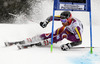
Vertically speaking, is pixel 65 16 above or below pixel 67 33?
above

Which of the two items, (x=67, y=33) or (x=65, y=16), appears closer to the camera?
(x=65, y=16)

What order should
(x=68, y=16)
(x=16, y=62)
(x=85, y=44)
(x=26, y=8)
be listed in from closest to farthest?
1. (x=16, y=62)
2. (x=68, y=16)
3. (x=85, y=44)
4. (x=26, y=8)

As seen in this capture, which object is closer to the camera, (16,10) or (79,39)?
(79,39)

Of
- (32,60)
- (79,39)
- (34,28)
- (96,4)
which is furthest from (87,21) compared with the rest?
(32,60)

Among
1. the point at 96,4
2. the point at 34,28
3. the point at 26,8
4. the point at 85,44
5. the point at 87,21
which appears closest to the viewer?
the point at 85,44

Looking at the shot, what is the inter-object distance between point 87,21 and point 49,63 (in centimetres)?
738

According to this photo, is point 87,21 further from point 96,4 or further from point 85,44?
point 85,44

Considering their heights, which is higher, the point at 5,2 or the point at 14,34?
the point at 5,2

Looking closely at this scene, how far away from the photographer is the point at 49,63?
2760 millimetres

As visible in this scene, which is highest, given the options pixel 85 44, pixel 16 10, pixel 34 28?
pixel 16 10

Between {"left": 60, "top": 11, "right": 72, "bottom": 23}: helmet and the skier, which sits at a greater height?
{"left": 60, "top": 11, "right": 72, "bottom": 23}: helmet

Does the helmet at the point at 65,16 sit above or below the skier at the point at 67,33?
above

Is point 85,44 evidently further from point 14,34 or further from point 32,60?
point 32,60

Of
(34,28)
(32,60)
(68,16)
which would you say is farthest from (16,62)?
(34,28)
